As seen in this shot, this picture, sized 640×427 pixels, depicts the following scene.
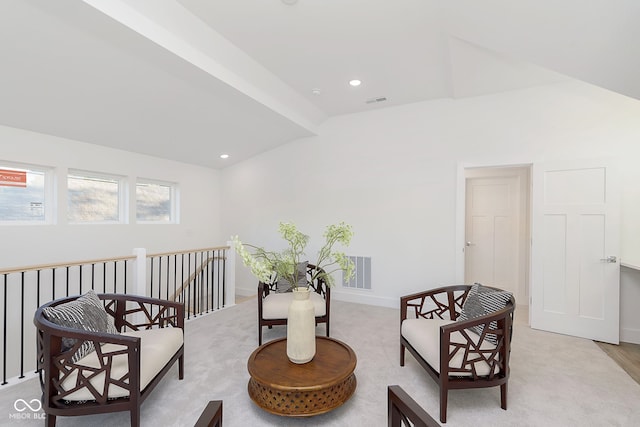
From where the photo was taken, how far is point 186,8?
2.52 meters

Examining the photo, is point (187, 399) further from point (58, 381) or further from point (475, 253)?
point (475, 253)

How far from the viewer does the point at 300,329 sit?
2109 millimetres

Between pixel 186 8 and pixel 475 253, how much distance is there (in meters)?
5.18

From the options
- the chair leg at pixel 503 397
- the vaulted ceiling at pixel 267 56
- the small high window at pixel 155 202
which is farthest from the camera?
the small high window at pixel 155 202

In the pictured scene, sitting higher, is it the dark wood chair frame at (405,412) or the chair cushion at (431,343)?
the dark wood chair frame at (405,412)

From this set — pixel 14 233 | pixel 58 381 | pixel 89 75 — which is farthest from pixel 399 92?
pixel 14 233

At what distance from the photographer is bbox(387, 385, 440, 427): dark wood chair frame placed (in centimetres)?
103

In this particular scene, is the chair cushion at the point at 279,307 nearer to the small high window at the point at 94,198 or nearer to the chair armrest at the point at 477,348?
the chair armrest at the point at 477,348

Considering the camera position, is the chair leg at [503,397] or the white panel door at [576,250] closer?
the chair leg at [503,397]

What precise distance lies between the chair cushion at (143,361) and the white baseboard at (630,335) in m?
4.63

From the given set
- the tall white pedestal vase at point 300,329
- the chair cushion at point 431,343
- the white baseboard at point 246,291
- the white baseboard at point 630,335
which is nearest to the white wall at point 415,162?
the white baseboard at point 246,291

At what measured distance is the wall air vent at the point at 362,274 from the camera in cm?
478

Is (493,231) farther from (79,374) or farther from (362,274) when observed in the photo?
(79,374)

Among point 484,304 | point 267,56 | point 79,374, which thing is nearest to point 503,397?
point 484,304
